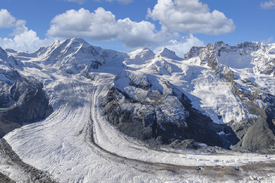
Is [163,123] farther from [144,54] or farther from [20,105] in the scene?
[144,54]

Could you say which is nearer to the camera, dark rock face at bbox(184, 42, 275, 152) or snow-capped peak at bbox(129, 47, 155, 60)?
dark rock face at bbox(184, 42, 275, 152)

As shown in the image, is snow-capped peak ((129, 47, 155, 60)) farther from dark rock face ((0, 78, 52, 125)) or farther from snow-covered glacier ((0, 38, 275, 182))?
dark rock face ((0, 78, 52, 125))

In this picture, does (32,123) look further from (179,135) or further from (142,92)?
(179,135)

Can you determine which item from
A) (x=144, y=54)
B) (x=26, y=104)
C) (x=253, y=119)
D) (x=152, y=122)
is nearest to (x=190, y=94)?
(x=253, y=119)

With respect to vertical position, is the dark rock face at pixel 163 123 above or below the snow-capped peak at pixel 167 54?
below

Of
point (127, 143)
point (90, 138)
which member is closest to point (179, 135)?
point (127, 143)

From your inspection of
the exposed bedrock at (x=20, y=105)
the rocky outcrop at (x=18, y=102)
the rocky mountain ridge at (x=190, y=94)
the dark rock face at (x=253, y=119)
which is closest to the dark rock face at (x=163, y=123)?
the rocky mountain ridge at (x=190, y=94)

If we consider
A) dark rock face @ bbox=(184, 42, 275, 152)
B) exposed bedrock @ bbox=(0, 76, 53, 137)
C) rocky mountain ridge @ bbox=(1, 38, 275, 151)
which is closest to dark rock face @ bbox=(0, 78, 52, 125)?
exposed bedrock @ bbox=(0, 76, 53, 137)

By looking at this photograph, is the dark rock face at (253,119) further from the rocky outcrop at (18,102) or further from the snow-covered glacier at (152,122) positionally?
the rocky outcrop at (18,102)
